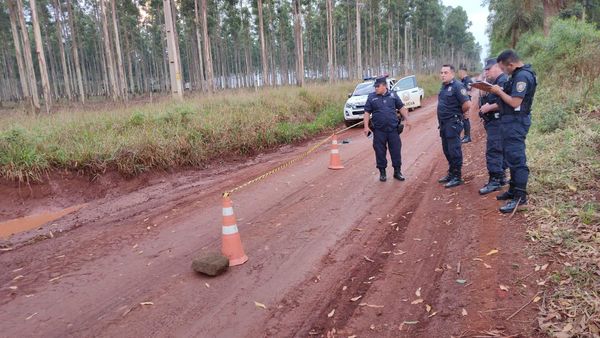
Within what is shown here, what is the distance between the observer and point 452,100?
647 cm

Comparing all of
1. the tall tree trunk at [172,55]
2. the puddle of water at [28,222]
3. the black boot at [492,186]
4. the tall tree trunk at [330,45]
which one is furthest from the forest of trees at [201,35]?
the black boot at [492,186]

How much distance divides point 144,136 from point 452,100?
6.92 m

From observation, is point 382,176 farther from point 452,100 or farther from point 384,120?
point 452,100

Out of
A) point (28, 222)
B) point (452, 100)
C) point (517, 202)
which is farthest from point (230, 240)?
point (28, 222)

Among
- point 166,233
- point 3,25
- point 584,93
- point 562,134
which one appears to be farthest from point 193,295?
point 3,25

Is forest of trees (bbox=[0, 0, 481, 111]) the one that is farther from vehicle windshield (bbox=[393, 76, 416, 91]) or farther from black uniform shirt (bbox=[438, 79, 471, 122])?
black uniform shirt (bbox=[438, 79, 471, 122])

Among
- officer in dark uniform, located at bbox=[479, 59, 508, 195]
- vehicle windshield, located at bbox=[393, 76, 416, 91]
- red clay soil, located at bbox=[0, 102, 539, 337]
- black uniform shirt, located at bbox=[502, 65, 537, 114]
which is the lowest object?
red clay soil, located at bbox=[0, 102, 539, 337]

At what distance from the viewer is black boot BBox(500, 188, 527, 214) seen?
4.83 m

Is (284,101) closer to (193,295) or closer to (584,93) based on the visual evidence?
(584,93)

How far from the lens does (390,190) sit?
6.81 metres

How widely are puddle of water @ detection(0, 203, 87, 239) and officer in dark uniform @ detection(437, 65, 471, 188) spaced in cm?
692

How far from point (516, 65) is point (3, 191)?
8.96m

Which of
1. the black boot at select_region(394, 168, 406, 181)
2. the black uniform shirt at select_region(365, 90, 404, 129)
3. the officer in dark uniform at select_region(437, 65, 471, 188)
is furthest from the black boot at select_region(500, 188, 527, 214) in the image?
the black uniform shirt at select_region(365, 90, 404, 129)

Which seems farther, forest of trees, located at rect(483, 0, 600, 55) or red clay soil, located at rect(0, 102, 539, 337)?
forest of trees, located at rect(483, 0, 600, 55)
